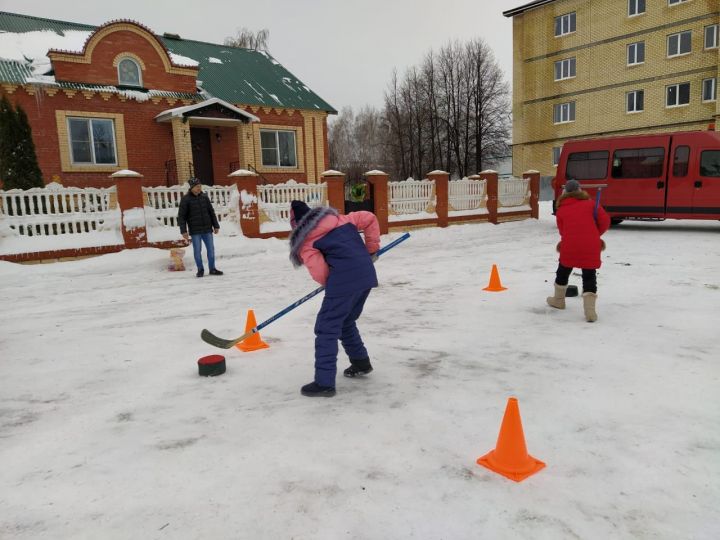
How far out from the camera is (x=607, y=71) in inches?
1015

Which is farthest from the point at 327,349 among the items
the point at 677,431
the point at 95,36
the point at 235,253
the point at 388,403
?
the point at 95,36

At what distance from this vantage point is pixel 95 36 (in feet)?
48.8

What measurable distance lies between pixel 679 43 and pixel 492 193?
14960 mm

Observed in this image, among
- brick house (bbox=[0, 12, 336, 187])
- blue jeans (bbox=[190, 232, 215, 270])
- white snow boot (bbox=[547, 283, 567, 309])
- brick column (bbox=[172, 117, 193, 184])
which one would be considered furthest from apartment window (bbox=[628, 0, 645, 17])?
blue jeans (bbox=[190, 232, 215, 270])

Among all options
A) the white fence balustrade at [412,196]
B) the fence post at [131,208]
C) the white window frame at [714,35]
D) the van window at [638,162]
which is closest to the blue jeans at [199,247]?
the fence post at [131,208]

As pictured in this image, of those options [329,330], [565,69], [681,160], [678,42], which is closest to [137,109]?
[329,330]

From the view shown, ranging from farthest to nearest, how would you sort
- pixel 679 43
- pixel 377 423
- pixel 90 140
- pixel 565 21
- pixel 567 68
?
1. pixel 567 68
2. pixel 565 21
3. pixel 679 43
4. pixel 90 140
5. pixel 377 423

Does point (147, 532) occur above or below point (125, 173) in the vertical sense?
below

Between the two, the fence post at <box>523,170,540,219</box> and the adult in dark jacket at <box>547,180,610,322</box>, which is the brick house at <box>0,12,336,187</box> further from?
the adult in dark jacket at <box>547,180,610,322</box>

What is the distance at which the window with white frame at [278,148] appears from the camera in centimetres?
1856

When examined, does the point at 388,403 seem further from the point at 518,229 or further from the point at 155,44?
the point at 155,44

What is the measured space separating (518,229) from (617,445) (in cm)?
1362

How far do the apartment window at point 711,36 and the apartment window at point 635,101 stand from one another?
3115 millimetres

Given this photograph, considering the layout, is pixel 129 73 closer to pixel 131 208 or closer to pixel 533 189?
pixel 131 208
